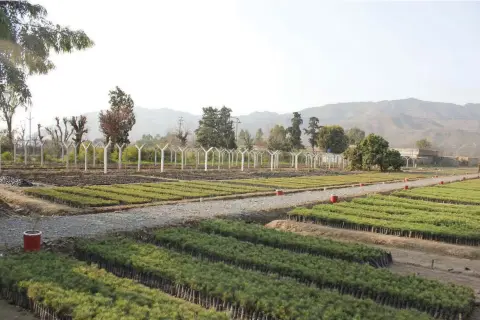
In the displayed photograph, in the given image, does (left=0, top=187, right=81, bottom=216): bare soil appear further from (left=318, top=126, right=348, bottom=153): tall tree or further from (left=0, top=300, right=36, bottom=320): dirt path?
(left=318, top=126, right=348, bottom=153): tall tree

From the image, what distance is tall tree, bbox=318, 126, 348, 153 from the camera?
8819 cm

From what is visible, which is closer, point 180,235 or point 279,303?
point 279,303

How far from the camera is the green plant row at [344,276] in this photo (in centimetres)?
765

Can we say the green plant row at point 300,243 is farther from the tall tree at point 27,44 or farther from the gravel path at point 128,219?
the tall tree at point 27,44

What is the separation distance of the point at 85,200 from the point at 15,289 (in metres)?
10.2

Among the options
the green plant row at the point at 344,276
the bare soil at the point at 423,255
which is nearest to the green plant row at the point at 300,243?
the bare soil at the point at 423,255

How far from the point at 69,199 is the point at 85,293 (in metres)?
11.2

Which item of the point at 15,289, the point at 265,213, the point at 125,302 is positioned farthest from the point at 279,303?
the point at 265,213

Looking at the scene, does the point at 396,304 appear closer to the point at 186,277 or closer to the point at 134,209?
the point at 186,277

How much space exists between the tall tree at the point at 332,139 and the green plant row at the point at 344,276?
79.3 metres

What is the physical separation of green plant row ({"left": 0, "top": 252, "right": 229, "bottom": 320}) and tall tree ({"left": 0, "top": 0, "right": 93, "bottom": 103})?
6.92 metres

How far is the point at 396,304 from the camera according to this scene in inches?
311

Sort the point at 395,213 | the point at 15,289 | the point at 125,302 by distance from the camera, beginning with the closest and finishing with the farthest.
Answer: the point at 125,302, the point at 15,289, the point at 395,213

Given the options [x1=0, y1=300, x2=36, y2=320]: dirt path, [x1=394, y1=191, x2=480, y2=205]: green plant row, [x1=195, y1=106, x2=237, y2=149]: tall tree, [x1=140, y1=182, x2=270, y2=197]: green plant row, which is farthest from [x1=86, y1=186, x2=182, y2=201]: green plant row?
[x1=195, y1=106, x2=237, y2=149]: tall tree
